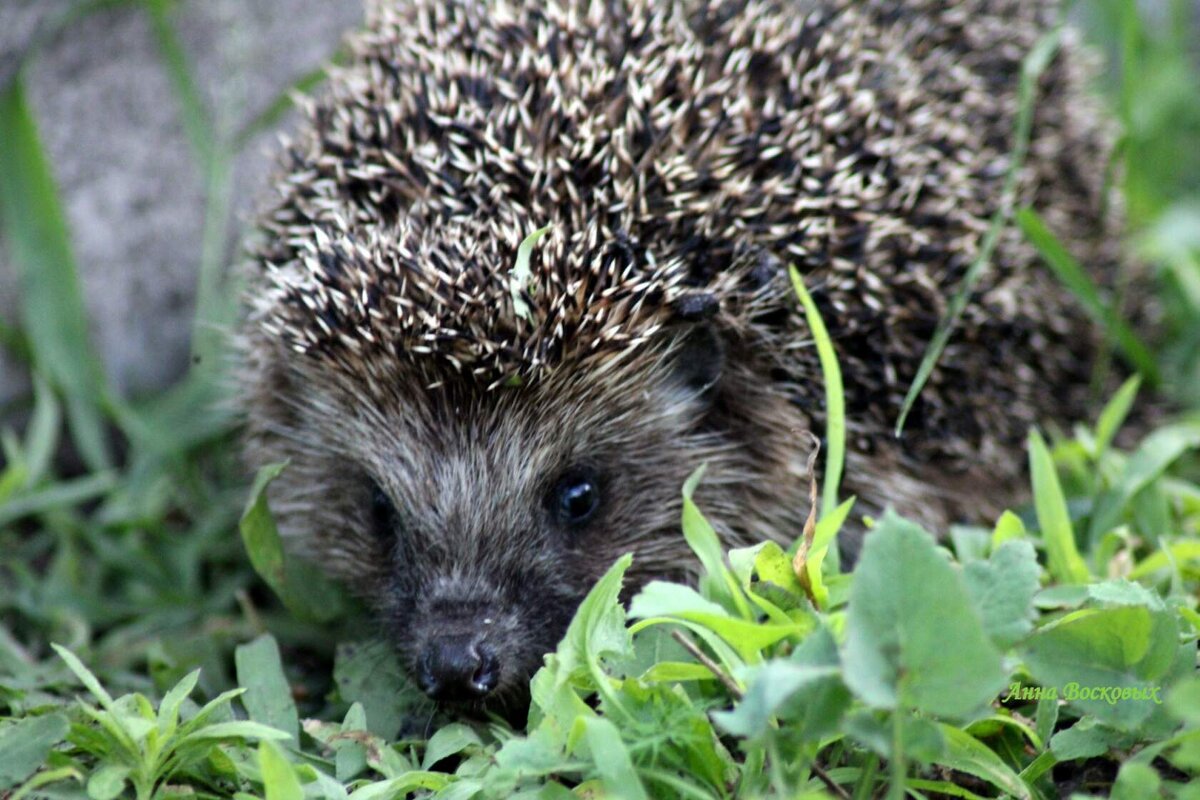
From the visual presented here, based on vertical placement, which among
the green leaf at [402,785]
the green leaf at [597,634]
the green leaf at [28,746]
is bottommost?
the green leaf at [402,785]

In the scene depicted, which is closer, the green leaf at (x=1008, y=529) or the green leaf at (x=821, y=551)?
the green leaf at (x=821, y=551)

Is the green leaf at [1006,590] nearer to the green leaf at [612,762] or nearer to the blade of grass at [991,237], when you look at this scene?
the green leaf at [612,762]

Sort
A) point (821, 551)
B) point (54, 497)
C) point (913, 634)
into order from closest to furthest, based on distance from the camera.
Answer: point (913, 634)
point (821, 551)
point (54, 497)

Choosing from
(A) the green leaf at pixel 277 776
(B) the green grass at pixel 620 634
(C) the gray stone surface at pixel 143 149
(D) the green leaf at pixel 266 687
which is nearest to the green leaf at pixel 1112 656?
(B) the green grass at pixel 620 634

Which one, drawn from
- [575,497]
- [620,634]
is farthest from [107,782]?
[575,497]

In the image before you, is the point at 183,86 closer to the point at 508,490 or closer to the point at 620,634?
the point at 508,490

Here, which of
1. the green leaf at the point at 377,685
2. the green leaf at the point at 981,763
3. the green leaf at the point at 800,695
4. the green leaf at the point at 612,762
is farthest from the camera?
the green leaf at the point at 377,685
